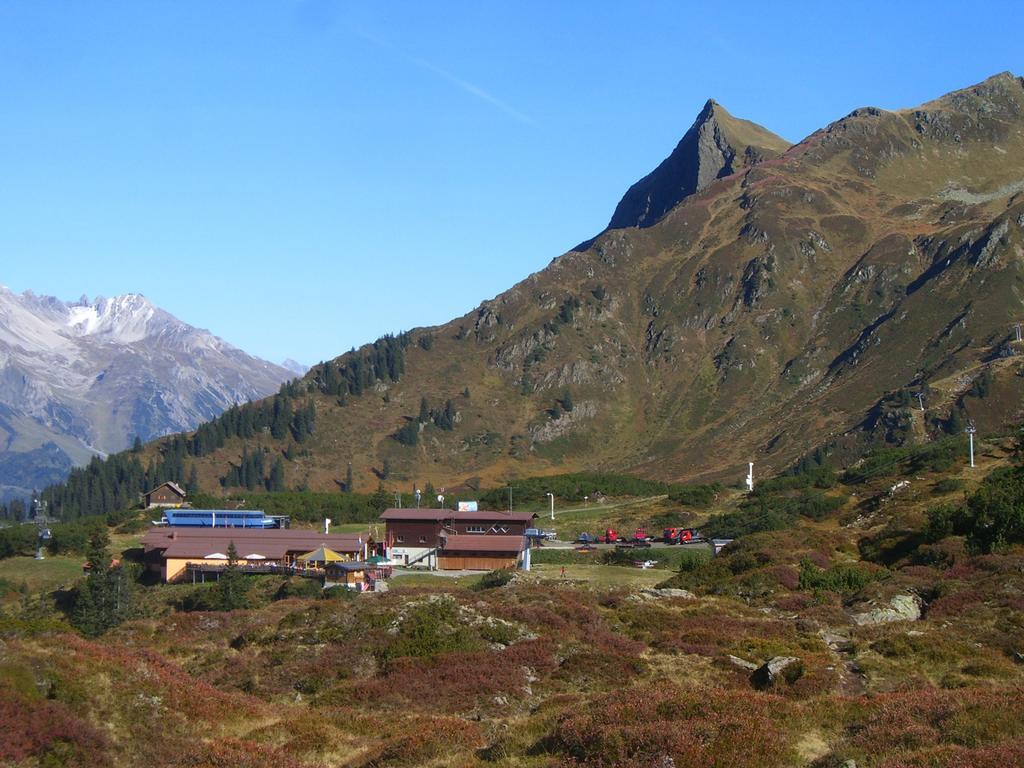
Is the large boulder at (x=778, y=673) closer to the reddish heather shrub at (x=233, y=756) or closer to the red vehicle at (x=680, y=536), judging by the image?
the reddish heather shrub at (x=233, y=756)

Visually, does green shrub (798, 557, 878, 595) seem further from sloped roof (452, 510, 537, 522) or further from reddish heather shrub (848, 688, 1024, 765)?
sloped roof (452, 510, 537, 522)

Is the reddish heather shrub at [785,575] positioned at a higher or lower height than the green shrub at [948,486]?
lower

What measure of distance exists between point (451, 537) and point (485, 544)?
185 inches

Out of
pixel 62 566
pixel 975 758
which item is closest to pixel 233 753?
pixel 975 758

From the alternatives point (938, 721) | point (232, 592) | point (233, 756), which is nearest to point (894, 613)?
point (938, 721)

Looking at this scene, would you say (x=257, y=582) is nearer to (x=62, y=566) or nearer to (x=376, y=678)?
(x=62, y=566)

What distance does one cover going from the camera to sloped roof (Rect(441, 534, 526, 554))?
9194 centimetres

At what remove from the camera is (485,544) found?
93.8 m

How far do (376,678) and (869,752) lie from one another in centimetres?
1722

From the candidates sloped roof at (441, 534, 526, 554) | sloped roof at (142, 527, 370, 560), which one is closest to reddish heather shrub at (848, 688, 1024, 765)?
sloped roof at (441, 534, 526, 554)

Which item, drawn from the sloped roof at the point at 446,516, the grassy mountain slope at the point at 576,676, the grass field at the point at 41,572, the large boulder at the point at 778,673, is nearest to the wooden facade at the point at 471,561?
the sloped roof at the point at 446,516

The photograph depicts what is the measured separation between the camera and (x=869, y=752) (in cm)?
2048

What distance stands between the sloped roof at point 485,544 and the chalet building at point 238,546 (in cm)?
822

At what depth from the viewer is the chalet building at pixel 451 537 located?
303 feet
